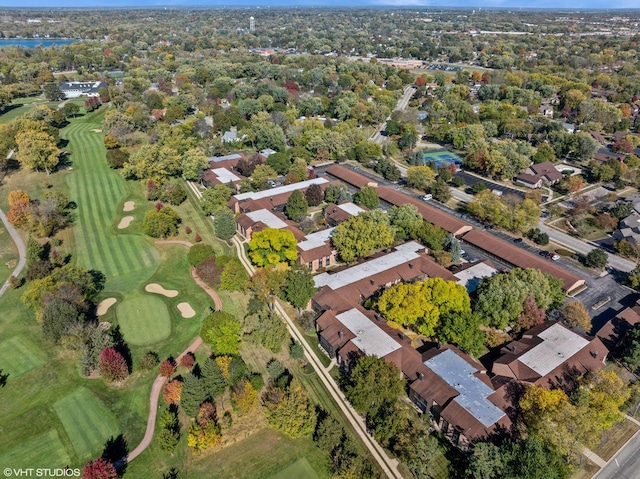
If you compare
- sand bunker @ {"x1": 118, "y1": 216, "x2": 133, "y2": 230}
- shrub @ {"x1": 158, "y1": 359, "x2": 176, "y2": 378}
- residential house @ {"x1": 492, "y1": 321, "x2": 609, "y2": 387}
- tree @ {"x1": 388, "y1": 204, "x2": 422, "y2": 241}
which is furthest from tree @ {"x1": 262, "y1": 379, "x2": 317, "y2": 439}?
sand bunker @ {"x1": 118, "y1": 216, "x2": 133, "y2": 230}

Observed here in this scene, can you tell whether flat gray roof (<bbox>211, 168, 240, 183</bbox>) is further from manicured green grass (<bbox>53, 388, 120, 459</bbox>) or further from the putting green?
manicured green grass (<bbox>53, 388, 120, 459</bbox>)

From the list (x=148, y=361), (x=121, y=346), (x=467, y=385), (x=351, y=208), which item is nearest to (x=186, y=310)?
(x=121, y=346)

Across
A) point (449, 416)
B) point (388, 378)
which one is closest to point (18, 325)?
point (388, 378)

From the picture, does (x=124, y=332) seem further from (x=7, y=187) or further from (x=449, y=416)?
(x=7, y=187)

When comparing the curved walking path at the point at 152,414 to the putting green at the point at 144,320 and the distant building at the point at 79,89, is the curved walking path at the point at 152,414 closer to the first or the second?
the putting green at the point at 144,320

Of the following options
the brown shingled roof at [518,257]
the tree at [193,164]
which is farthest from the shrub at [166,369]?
the tree at [193,164]
